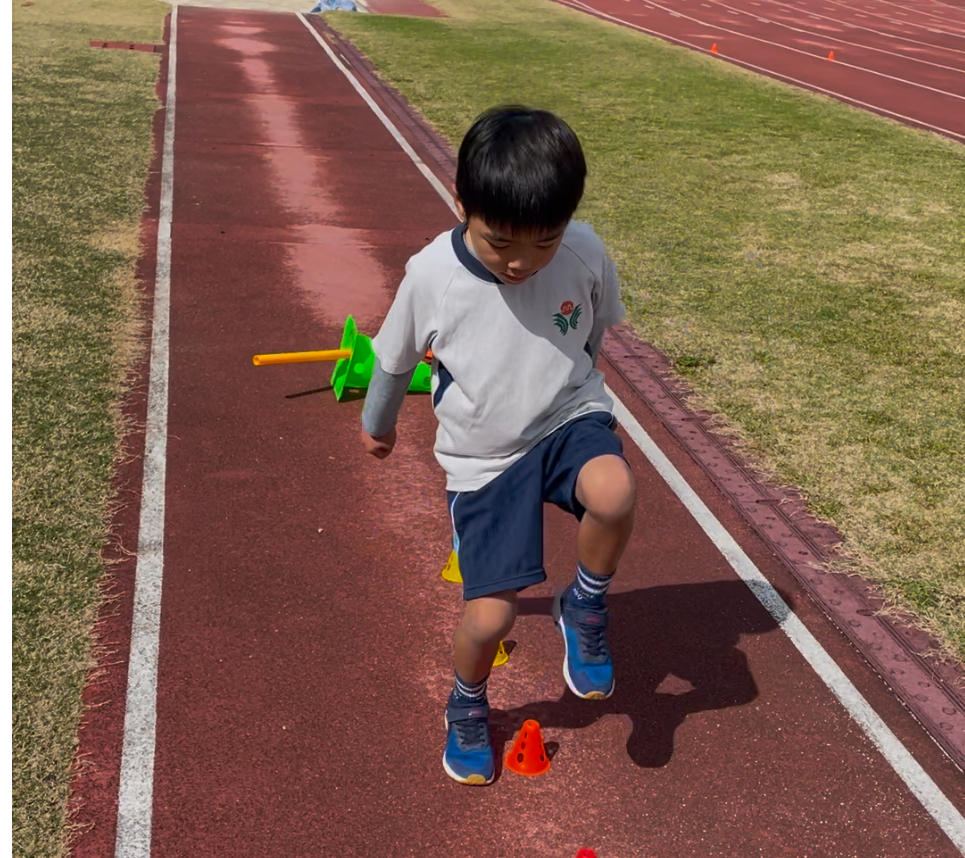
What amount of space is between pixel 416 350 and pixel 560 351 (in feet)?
1.56

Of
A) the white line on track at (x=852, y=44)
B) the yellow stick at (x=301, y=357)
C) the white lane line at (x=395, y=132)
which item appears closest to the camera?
the yellow stick at (x=301, y=357)

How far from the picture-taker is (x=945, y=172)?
15.4 m

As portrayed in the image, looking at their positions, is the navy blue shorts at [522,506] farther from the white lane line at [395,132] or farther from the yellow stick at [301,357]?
the white lane line at [395,132]

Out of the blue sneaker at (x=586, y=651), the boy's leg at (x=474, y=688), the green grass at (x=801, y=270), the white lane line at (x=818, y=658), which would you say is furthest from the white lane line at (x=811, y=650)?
the boy's leg at (x=474, y=688)

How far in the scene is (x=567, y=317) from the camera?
3.79m

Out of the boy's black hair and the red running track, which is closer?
the boy's black hair

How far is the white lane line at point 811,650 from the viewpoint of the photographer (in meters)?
4.41

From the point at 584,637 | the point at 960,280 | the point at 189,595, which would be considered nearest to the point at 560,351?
the point at 584,637

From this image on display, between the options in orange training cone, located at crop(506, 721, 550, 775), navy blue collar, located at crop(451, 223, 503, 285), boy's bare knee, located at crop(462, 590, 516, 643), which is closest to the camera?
navy blue collar, located at crop(451, 223, 503, 285)

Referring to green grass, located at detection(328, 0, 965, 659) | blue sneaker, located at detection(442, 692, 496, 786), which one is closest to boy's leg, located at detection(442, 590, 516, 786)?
blue sneaker, located at detection(442, 692, 496, 786)

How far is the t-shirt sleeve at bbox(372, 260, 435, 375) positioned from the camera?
146 inches

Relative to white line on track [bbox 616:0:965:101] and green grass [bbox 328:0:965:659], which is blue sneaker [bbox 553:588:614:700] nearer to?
green grass [bbox 328:0:965:659]

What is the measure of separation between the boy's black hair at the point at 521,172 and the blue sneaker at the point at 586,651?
1448mm

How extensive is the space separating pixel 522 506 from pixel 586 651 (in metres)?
0.61
